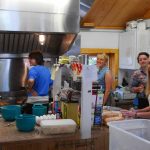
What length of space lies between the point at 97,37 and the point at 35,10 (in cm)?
191

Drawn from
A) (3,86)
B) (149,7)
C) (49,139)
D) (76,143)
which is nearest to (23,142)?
(49,139)

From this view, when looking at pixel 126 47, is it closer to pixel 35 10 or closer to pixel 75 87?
pixel 35 10

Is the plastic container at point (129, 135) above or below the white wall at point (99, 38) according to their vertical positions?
below

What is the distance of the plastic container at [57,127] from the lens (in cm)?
177

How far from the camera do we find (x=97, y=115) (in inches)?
76.9

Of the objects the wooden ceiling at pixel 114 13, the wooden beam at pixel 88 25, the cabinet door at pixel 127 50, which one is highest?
the wooden ceiling at pixel 114 13

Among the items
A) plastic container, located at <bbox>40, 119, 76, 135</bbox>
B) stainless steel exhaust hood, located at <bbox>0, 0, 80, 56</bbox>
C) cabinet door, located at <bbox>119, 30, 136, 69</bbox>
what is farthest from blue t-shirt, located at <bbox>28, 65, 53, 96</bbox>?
cabinet door, located at <bbox>119, 30, 136, 69</bbox>

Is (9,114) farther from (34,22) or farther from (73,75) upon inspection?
(34,22)

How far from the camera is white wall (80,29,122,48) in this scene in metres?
5.11

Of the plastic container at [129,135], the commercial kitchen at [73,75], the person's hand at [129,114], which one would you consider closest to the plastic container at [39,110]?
the commercial kitchen at [73,75]

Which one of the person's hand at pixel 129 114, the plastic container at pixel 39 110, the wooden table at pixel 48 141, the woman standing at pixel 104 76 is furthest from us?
the woman standing at pixel 104 76

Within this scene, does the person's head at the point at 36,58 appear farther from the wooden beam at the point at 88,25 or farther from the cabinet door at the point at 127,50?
the cabinet door at the point at 127,50

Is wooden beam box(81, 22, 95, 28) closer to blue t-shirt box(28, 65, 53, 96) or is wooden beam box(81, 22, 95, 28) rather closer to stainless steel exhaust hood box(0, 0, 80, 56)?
stainless steel exhaust hood box(0, 0, 80, 56)

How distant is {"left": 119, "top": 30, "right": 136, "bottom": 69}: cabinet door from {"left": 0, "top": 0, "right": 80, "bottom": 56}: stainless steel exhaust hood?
1381 mm
